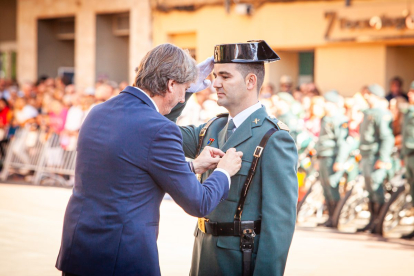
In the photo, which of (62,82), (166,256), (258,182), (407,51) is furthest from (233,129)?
(62,82)

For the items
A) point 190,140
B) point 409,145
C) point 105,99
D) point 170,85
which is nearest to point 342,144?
point 409,145

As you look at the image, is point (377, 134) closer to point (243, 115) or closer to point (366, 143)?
point (366, 143)

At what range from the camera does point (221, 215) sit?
3396mm

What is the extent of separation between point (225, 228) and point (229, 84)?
0.79 meters

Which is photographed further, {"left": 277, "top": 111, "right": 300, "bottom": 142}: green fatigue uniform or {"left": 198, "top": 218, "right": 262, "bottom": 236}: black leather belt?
{"left": 277, "top": 111, "right": 300, "bottom": 142}: green fatigue uniform

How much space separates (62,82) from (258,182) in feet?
47.7

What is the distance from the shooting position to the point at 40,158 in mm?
13469

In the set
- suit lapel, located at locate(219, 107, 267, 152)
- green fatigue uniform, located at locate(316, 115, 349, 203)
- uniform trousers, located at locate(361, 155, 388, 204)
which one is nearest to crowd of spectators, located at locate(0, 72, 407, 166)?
green fatigue uniform, located at locate(316, 115, 349, 203)

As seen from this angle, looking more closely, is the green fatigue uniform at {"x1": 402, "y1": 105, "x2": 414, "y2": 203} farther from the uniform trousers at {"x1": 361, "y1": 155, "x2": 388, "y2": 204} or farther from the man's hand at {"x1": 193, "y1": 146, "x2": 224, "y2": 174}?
the man's hand at {"x1": 193, "y1": 146, "x2": 224, "y2": 174}

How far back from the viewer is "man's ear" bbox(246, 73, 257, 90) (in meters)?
3.53

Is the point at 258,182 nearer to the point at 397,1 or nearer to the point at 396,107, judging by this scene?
the point at 396,107

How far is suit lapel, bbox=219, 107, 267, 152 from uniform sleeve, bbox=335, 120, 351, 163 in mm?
6549

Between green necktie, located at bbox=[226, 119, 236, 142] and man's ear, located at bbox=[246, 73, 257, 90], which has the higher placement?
man's ear, located at bbox=[246, 73, 257, 90]

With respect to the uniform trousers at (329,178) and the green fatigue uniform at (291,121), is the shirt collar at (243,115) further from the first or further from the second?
the uniform trousers at (329,178)
